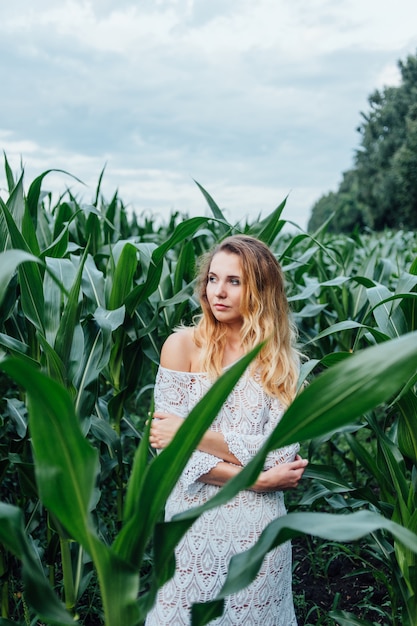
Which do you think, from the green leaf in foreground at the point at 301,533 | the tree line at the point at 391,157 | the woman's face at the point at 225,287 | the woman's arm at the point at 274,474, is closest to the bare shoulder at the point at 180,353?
the woman's face at the point at 225,287

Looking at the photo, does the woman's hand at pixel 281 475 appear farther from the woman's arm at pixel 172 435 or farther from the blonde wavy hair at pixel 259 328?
the blonde wavy hair at pixel 259 328

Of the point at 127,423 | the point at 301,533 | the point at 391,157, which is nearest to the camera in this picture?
the point at 301,533

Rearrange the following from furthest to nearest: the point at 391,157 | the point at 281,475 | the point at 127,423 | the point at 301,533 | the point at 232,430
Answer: the point at 391,157 < the point at 127,423 < the point at 232,430 < the point at 281,475 < the point at 301,533

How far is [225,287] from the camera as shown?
5.80 feet

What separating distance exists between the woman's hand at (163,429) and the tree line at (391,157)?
31.8 metres

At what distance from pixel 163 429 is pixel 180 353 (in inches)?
9.6

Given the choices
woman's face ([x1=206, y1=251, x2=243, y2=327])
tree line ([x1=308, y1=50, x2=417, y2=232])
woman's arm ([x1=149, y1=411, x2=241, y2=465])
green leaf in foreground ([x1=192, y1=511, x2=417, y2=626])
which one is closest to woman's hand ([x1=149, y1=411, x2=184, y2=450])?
woman's arm ([x1=149, y1=411, x2=241, y2=465])

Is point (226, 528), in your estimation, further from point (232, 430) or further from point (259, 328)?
point (259, 328)

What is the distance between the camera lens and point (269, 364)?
69.4 inches

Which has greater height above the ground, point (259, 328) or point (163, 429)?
point (259, 328)

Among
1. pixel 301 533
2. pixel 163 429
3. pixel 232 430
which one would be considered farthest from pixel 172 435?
pixel 301 533

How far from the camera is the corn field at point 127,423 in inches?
34.3

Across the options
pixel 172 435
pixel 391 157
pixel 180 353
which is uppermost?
pixel 391 157

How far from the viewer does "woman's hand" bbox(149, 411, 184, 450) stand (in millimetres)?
1593
